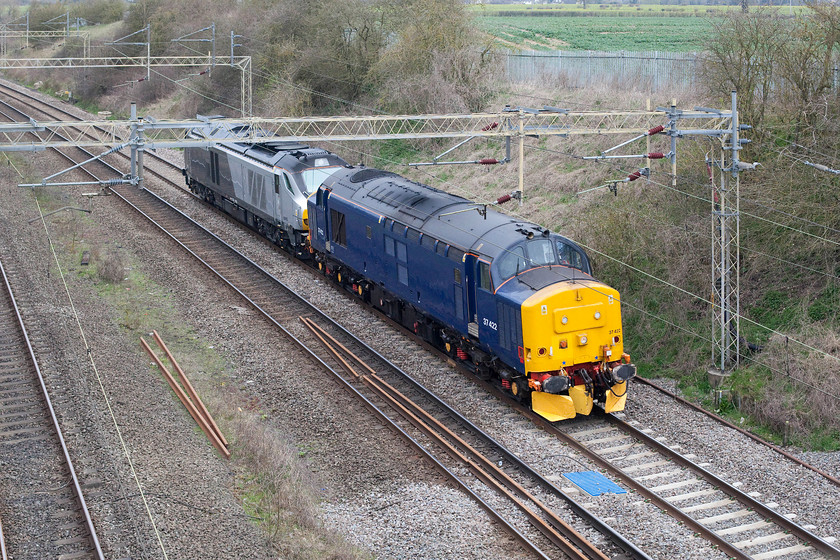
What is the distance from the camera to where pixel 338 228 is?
982 inches

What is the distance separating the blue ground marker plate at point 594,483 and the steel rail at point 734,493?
1464 millimetres

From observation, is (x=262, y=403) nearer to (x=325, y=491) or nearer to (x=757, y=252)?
(x=325, y=491)

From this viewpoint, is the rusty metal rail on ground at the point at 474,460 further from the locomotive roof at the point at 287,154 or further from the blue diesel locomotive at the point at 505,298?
the locomotive roof at the point at 287,154

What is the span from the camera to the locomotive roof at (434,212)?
17.9 m

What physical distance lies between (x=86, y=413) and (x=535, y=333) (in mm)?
8742

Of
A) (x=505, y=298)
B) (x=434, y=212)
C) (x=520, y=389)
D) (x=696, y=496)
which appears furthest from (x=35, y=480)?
(x=696, y=496)

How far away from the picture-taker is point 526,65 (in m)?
43.2

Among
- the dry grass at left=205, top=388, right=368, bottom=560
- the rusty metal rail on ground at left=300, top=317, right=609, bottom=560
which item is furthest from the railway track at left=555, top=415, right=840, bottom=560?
the dry grass at left=205, top=388, right=368, bottom=560

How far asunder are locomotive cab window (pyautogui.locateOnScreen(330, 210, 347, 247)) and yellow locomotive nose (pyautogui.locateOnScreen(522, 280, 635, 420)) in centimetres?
932

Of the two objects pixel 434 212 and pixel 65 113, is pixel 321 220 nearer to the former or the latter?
pixel 434 212

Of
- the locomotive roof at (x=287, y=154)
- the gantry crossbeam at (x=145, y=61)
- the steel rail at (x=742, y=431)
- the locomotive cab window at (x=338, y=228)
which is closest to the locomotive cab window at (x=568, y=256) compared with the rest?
the steel rail at (x=742, y=431)

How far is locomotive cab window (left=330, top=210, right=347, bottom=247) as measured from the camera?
24.6 meters

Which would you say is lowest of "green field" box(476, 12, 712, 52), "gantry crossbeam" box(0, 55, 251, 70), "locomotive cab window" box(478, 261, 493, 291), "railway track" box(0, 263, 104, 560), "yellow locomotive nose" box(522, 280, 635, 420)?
"railway track" box(0, 263, 104, 560)

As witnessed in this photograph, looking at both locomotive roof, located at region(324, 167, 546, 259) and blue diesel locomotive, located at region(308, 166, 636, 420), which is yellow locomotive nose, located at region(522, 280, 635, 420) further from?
locomotive roof, located at region(324, 167, 546, 259)
